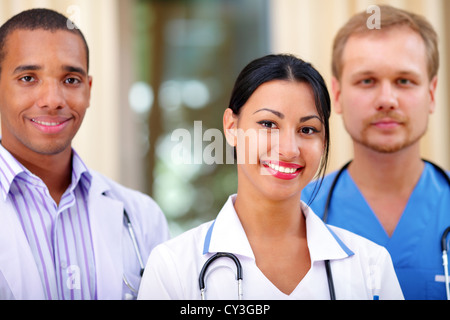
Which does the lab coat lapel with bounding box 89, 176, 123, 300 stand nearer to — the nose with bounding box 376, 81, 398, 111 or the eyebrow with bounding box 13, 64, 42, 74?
Answer: the eyebrow with bounding box 13, 64, 42, 74

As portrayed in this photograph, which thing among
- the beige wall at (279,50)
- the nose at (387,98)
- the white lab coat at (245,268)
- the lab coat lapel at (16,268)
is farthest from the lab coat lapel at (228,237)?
the beige wall at (279,50)

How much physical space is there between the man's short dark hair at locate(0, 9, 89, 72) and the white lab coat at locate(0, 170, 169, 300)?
0.36 meters

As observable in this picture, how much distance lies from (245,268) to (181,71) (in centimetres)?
154

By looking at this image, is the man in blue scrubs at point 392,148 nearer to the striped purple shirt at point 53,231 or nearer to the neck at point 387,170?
the neck at point 387,170

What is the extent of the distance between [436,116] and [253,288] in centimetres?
157

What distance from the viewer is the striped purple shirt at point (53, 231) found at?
3.65ft

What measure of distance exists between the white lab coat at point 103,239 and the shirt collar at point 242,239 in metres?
0.27

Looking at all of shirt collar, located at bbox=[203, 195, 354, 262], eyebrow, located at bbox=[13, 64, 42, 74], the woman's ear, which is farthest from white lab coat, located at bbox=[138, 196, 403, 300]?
eyebrow, located at bbox=[13, 64, 42, 74]

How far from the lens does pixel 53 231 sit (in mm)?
1165

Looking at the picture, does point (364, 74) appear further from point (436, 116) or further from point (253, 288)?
point (436, 116)

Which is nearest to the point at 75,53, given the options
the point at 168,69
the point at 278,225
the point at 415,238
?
the point at 278,225

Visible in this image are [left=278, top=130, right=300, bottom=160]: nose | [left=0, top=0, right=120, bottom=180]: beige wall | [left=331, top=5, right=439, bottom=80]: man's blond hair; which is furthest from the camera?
[left=0, top=0, right=120, bottom=180]: beige wall

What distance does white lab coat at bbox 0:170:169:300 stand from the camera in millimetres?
1054

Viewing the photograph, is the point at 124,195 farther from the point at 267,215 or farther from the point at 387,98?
the point at 387,98
